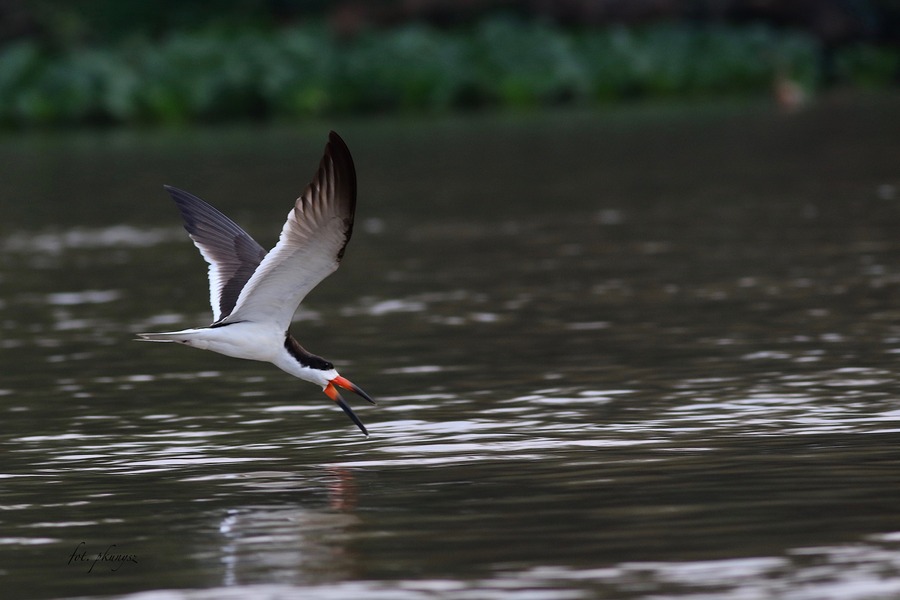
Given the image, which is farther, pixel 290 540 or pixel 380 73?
pixel 380 73

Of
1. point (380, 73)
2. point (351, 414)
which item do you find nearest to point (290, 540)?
point (351, 414)

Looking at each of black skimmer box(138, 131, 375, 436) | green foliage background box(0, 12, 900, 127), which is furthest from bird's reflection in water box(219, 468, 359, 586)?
green foliage background box(0, 12, 900, 127)

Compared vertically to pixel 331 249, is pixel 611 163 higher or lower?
higher

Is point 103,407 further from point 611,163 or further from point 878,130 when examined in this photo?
point 878,130

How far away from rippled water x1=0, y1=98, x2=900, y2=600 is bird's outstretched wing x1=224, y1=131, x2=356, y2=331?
3.20ft

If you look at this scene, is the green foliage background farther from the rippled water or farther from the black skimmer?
the black skimmer

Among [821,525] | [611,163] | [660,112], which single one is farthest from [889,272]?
[660,112]

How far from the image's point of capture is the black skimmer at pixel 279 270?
29.7 ft

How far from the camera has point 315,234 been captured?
29.9 feet

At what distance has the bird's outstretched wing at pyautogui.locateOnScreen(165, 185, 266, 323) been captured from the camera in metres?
10.6

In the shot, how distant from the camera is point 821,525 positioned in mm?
7715

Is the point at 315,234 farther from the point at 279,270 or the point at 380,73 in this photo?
the point at 380,73

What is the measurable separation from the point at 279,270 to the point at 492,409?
80.0 inches

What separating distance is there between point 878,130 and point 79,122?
69.1ft
